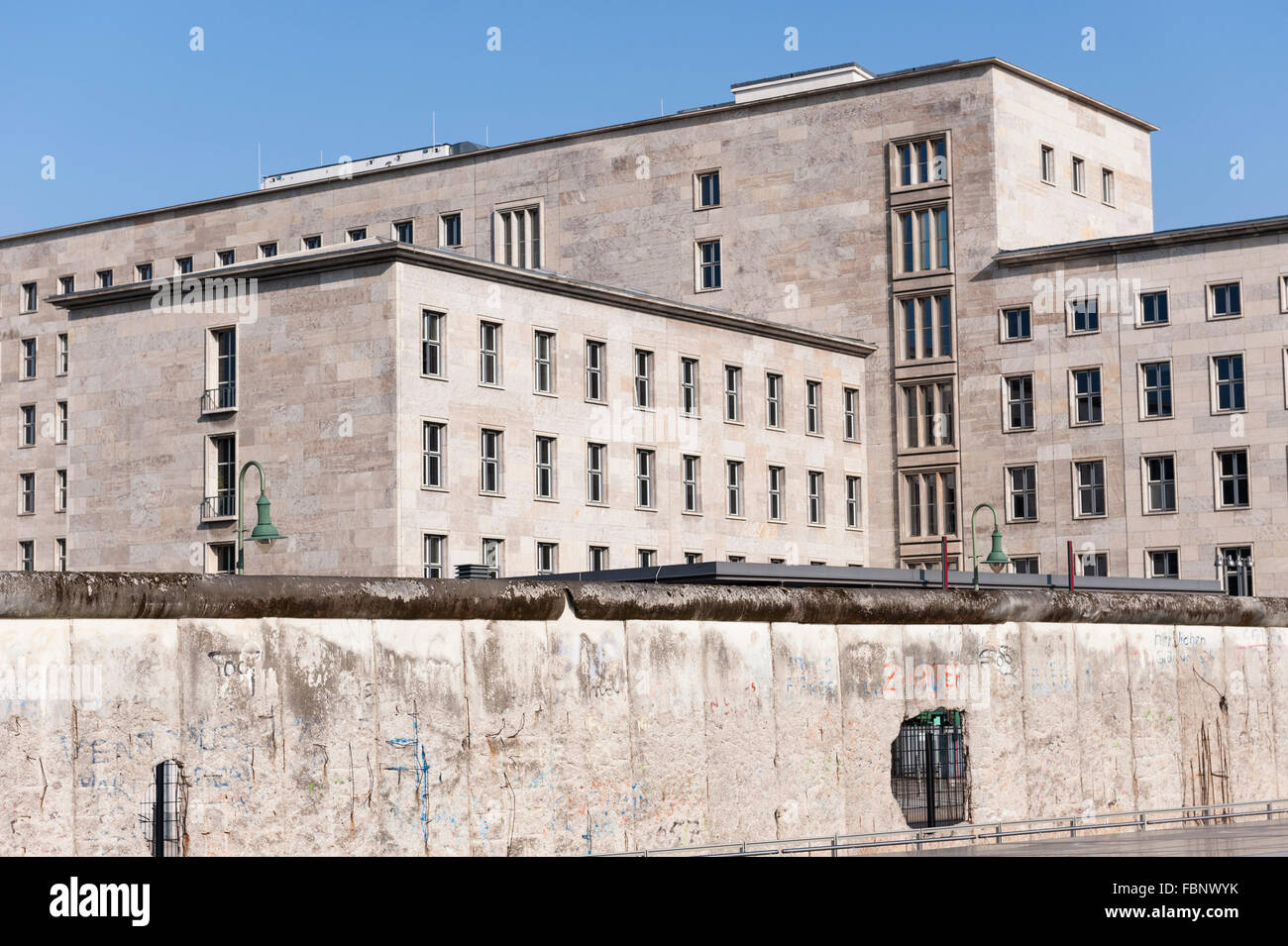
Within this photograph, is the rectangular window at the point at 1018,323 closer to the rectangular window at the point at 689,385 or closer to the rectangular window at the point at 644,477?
the rectangular window at the point at 689,385

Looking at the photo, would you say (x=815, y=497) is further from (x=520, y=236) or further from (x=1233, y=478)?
(x=520, y=236)

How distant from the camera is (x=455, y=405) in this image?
184ft

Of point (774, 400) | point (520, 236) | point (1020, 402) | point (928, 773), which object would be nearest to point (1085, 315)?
point (1020, 402)

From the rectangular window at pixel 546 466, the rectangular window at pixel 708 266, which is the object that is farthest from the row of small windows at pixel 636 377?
the rectangular window at pixel 708 266

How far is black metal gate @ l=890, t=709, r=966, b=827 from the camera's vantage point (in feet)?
73.2

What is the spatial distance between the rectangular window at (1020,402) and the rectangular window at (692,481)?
1344 cm

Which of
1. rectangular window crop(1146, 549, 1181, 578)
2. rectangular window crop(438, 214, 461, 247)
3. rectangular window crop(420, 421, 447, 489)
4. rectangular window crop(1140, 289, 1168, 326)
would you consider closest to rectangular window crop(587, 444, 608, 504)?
rectangular window crop(420, 421, 447, 489)

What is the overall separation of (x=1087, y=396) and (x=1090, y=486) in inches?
130

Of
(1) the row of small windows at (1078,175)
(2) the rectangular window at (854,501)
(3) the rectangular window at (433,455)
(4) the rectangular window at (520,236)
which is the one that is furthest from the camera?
(4) the rectangular window at (520,236)

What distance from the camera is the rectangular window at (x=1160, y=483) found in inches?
2640

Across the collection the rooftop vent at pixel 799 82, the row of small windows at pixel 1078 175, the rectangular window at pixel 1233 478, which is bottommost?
the rectangular window at pixel 1233 478

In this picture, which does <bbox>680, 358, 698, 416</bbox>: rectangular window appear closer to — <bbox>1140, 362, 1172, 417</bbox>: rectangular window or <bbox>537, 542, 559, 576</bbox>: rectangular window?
<bbox>537, 542, 559, 576</bbox>: rectangular window
